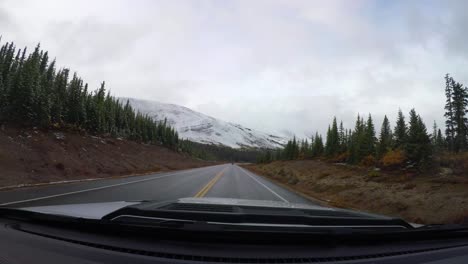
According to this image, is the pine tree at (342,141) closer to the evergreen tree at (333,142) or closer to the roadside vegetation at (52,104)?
the evergreen tree at (333,142)

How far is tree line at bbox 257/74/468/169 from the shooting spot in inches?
1536

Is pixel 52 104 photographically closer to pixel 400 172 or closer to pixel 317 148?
pixel 400 172

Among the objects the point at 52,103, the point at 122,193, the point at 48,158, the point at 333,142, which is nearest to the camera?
the point at 122,193

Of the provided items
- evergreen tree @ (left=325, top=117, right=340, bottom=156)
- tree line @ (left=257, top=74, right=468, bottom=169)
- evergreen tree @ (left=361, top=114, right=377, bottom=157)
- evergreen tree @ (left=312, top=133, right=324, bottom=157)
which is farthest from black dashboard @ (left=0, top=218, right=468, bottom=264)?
evergreen tree @ (left=312, top=133, right=324, bottom=157)

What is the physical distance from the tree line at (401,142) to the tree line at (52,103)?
46.0 m

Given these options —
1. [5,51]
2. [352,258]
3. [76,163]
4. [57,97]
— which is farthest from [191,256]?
[5,51]

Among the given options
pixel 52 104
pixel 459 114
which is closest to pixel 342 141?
pixel 459 114

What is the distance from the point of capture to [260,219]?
2.87 metres

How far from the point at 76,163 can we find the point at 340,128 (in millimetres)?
66561

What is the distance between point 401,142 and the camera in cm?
4953

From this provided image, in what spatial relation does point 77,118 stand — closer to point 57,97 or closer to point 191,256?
point 57,97

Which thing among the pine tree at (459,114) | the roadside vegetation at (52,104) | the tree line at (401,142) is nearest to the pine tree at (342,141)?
the tree line at (401,142)

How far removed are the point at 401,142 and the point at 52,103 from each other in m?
52.4

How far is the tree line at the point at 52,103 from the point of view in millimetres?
42531
